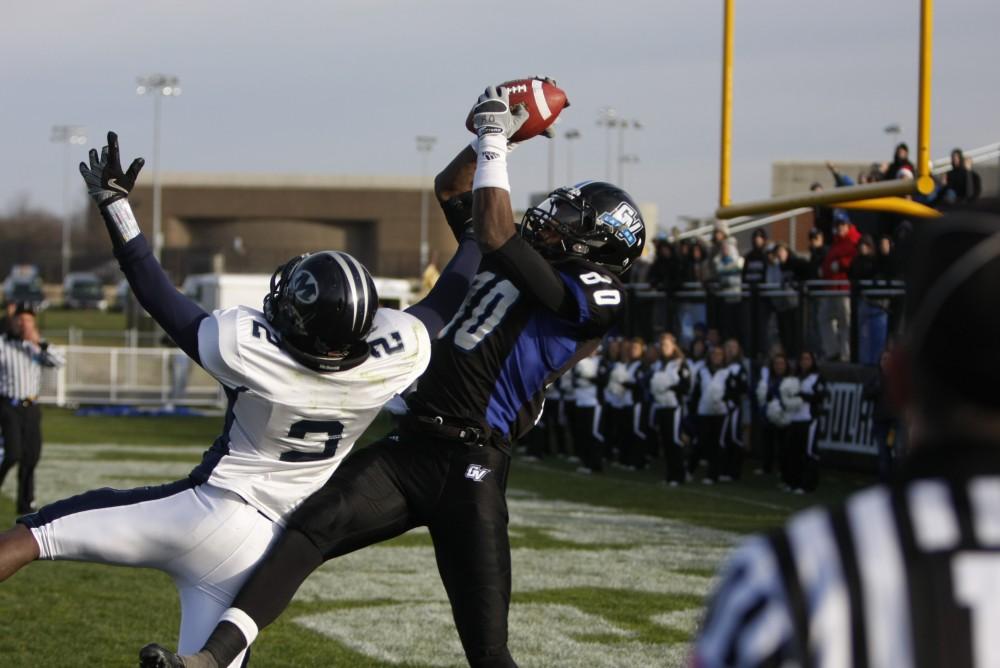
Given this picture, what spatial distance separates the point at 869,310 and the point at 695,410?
226cm

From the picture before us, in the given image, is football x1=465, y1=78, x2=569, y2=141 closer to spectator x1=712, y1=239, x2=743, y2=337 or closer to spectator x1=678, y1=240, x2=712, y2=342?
spectator x1=712, y1=239, x2=743, y2=337

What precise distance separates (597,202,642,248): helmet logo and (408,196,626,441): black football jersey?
0.48 ft

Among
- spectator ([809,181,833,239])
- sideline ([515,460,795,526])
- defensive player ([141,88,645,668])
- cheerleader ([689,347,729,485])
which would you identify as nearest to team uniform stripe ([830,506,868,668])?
defensive player ([141,88,645,668])

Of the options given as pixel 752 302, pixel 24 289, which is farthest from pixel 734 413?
pixel 24 289

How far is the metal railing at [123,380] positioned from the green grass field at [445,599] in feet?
49.5

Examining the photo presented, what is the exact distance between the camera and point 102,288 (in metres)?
55.8

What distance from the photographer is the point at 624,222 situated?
4.46 meters

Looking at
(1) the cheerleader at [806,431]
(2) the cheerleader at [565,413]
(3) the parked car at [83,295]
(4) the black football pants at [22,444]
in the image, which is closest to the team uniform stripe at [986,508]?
(4) the black football pants at [22,444]

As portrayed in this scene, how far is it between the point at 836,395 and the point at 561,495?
3.43m

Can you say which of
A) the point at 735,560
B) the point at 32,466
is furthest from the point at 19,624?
the point at 735,560

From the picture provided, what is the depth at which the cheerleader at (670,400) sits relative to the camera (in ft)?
50.5

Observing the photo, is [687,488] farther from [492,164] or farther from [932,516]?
[932,516]

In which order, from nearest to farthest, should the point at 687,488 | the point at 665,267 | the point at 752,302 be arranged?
1. the point at 687,488
2. the point at 752,302
3. the point at 665,267

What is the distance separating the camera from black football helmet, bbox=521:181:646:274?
439 cm
